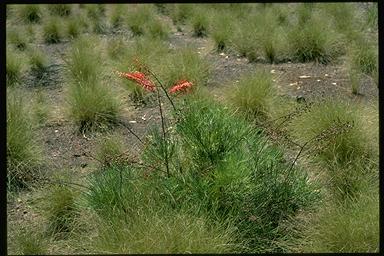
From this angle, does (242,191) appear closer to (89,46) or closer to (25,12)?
(89,46)

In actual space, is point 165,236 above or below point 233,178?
below

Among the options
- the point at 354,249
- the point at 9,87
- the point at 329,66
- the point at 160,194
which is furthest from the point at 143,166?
the point at 329,66

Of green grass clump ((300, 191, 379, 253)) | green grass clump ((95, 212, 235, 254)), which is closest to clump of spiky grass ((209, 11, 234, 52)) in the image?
green grass clump ((300, 191, 379, 253))

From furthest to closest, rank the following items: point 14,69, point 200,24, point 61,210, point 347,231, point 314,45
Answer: point 200,24
point 314,45
point 14,69
point 61,210
point 347,231

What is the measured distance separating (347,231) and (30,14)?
7162mm

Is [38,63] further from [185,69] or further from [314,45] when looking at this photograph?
[314,45]

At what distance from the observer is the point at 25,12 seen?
9.19 metres

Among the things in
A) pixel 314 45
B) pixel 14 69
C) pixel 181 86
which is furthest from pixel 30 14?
pixel 181 86

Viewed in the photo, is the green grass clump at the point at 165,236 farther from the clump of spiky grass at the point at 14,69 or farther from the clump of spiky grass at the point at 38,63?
the clump of spiky grass at the point at 38,63

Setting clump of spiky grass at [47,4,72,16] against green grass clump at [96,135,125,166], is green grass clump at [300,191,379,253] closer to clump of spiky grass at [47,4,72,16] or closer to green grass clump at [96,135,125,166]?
green grass clump at [96,135,125,166]

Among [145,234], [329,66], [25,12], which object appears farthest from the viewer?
[25,12]

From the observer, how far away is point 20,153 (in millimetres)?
4250

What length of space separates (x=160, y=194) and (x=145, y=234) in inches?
16.6

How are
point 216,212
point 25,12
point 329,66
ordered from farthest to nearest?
point 25,12, point 329,66, point 216,212
